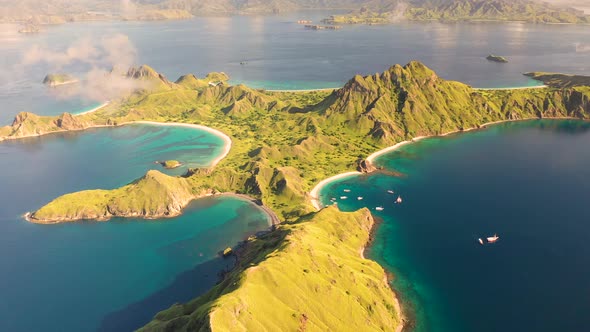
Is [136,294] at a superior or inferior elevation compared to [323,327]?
inferior

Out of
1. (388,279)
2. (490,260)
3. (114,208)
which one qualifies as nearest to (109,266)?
(114,208)

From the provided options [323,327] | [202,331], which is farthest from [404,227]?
[202,331]

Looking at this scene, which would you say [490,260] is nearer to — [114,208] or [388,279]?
[388,279]

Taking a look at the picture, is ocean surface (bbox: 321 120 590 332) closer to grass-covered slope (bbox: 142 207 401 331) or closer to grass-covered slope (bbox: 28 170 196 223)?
grass-covered slope (bbox: 142 207 401 331)

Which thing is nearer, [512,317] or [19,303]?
[512,317]

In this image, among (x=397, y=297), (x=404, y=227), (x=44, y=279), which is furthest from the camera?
(x=404, y=227)

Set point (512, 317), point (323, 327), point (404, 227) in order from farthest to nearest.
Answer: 1. point (404, 227)
2. point (512, 317)
3. point (323, 327)

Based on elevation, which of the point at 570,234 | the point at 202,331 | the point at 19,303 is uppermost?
the point at 202,331

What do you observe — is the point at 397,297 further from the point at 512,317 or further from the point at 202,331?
the point at 202,331

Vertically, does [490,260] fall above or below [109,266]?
above
